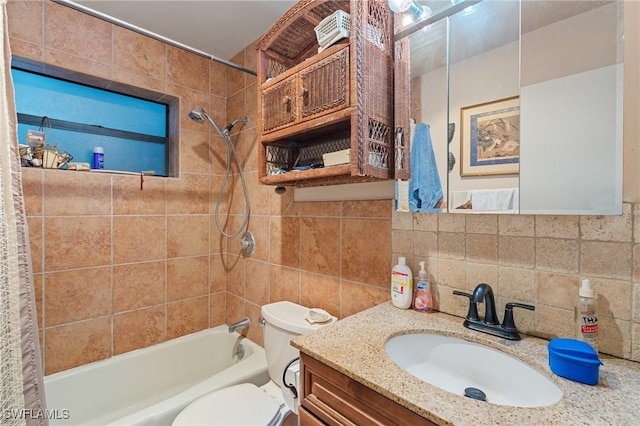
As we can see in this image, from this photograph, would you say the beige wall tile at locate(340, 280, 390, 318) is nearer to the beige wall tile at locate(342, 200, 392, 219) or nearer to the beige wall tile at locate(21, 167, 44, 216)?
the beige wall tile at locate(342, 200, 392, 219)

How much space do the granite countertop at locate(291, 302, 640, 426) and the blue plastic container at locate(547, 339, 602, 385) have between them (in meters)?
0.02

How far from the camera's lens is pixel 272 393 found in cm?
141

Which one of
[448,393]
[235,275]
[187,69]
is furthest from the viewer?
[235,275]

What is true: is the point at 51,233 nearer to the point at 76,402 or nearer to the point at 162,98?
the point at 76,402

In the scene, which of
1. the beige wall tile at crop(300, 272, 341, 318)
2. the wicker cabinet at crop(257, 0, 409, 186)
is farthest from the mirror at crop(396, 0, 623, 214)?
the beige wall tile at crop(300, 272, 341, 318)

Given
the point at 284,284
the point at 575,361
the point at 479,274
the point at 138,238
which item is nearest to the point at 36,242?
the point at 138,238

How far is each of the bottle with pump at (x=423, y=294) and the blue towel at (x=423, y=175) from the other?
0.23m

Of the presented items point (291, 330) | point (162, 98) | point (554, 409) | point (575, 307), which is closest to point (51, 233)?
point (162, 98)

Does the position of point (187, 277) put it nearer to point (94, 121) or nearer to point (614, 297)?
point (94, 121)

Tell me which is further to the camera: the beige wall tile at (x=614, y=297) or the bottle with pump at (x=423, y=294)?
the bottle with pump at (x=423, y=294)

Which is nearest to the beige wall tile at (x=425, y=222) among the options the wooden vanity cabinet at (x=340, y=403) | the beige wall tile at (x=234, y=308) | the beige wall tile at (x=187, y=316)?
the wooden vanity cabinet at (x=340, y=403)

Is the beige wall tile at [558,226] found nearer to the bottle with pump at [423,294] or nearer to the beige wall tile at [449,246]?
the beige wall tile at [449,246]

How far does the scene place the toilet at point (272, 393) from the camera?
3.70 feet

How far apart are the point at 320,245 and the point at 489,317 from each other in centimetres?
80
